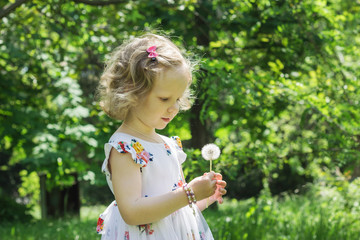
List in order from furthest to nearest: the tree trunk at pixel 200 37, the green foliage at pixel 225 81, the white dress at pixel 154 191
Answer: the tree trunk at pixel 200 37
the green foliage at pixel 225 81
the white dress at pixel 154 191

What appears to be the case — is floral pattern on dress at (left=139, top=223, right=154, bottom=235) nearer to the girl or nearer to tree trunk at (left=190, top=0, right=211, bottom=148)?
the girl

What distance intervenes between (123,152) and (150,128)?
0.23 metres

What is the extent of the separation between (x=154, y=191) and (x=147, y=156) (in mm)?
135

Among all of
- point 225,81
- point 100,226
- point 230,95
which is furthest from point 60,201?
point 100,226

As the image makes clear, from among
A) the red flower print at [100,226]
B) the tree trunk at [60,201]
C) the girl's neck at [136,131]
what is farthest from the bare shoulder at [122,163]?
the tree trunk at [60,201]

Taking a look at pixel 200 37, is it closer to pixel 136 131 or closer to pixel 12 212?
pixel 136 131

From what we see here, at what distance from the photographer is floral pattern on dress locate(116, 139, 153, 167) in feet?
5.06

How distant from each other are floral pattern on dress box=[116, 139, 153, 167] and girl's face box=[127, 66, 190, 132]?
11cm

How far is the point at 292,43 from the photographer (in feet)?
13.0

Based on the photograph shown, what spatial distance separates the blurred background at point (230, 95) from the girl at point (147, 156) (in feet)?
3.88

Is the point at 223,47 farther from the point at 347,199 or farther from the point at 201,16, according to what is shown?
the point at 347,199

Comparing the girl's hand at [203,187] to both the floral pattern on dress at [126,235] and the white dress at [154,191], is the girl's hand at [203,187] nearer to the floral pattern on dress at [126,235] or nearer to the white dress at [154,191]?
the white dress at [154,191]

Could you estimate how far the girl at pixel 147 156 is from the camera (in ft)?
4.91

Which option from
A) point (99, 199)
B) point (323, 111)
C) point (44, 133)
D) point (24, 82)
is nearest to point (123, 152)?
point (323, 111)
